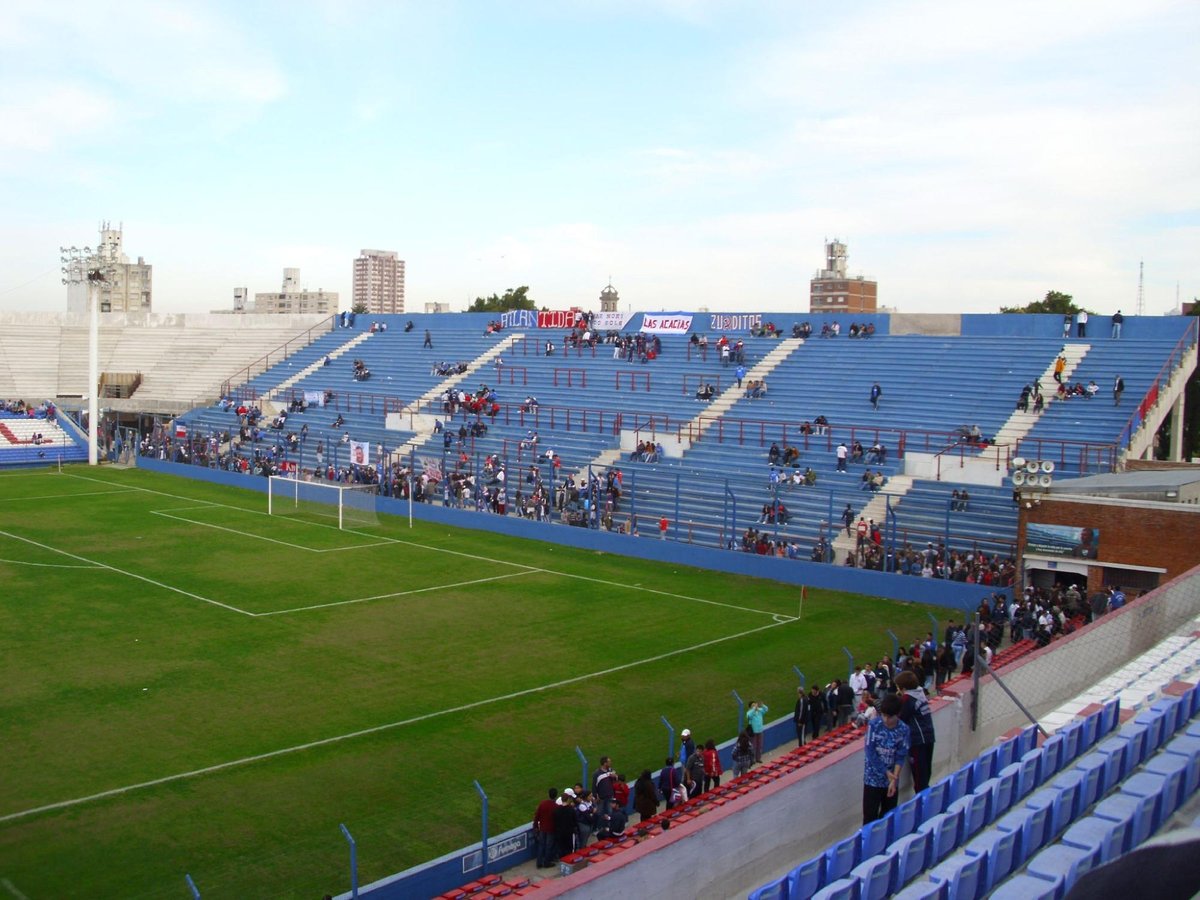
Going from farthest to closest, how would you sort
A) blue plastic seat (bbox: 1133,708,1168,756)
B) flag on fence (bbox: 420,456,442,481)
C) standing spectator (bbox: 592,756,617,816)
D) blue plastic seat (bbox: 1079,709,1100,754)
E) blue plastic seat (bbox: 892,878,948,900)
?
flag on fence (bbox: 420,456,442,481)
standing spectator (bbox: 592,756,617,816)
blue plastic seat (bbox: 1079,709,1100,754)
blue plastic seat (bbox: 1133,708,1168,756)
blue plastic seat (bbox: 892,878,948,900)

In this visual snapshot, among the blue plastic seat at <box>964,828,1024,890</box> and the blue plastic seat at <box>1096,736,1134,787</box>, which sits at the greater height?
the blue plastic seat at <box>1096,736,1134,787</box>

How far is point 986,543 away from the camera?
2934 cm

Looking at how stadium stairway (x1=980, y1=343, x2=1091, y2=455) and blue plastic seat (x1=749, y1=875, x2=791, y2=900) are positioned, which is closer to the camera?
blue plastic seat (x1=749, y1=875, x2=791, y2=900)

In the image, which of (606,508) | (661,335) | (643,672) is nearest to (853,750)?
(643,672)

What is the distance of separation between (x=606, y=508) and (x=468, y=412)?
12.4 m

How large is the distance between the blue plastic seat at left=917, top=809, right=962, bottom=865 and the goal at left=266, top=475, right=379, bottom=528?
30.7 metres

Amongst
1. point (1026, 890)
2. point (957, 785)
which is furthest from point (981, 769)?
point (1026, 890)

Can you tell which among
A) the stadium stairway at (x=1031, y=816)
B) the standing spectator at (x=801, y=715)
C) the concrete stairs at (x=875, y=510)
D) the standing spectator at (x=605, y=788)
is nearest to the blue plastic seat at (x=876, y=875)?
the stadium stairway at (x=1031, y=816)

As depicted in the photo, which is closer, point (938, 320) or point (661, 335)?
point (938, 320)

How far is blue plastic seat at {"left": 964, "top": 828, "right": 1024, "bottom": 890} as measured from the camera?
8.55 meters

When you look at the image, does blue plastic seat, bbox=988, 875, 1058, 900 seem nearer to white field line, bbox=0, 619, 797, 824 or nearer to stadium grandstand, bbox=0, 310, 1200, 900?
stadium grandstand, bbox=0, 310, 1200, 900

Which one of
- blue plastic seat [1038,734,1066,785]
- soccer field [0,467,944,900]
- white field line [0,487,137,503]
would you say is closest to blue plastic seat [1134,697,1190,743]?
blue plastic seat [1038,734,1066,785]

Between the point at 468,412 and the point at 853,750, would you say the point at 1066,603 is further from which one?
the point at 468,412

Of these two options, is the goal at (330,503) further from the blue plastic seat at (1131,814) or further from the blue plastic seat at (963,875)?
the blue plastic seat at (963,875)
